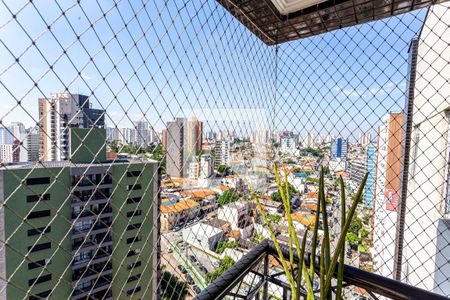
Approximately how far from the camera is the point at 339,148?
213 centimetres

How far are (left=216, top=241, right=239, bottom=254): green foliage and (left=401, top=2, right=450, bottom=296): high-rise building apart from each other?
4.83ft

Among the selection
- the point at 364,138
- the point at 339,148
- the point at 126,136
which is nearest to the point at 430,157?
the point at 364,138

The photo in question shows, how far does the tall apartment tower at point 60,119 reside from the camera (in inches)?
26.2

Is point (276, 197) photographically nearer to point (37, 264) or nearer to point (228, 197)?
point (228, 197)

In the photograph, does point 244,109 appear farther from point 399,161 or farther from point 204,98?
point 399,161

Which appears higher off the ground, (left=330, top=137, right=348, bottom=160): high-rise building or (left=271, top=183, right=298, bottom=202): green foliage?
(left=330, top=137, right=348, bottom=160): high-rise building

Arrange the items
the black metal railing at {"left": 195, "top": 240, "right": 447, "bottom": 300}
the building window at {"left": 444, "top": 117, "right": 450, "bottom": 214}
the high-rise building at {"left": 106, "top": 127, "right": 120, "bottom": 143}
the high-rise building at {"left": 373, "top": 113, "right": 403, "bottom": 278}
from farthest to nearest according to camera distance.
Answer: the high-rise building at {"left": 373, "top": 113, "right": 403, "bottom": 278} → the building window at {"left": 444, "top": 117, "right": 450, "bottom": 214} → the high-rise building at {"left": 106, "top": 127, "right": 120, "bottom": 143} → the black metal railing at {"left": 195, "top": 240, "right": 447, "bottom": 300}

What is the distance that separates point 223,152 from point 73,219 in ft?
2.89

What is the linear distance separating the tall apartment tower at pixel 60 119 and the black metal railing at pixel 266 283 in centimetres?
64

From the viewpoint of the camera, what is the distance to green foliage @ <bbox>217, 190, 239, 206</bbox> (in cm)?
143

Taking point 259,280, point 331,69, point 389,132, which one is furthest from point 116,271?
point 389,132

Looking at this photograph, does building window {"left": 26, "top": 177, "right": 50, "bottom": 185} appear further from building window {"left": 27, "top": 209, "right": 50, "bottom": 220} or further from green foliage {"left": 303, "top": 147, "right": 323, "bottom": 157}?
green foliage {"left": 303, "top": 147, "right": 323, "bottom": 157}

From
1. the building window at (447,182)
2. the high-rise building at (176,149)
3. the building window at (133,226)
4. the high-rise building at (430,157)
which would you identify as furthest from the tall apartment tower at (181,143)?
the building window at (447,182)

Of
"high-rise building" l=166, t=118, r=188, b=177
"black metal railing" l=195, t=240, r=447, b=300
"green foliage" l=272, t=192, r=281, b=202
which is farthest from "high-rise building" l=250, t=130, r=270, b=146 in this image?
"black metal railing" l=195, t=240, r=447, b=300
